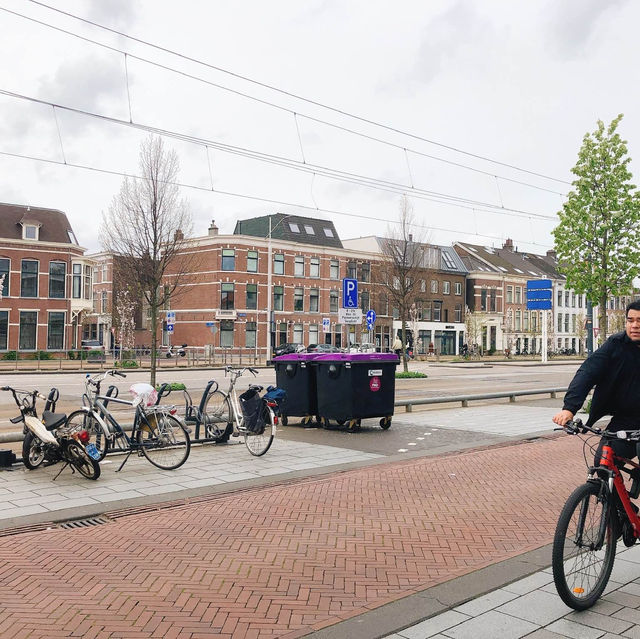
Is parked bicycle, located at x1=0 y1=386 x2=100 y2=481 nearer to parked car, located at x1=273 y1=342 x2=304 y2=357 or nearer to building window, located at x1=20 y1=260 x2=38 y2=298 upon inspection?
parked car, located at x1=273 y1=342 x2=304 y2=357

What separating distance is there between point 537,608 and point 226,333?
46.4 meters

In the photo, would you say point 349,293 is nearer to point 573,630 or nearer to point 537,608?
point 537,608

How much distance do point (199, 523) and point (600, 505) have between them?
3221 mm

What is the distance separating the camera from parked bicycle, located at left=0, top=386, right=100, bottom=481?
7.09m

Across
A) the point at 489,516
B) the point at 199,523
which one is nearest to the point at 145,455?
the point at 199,523

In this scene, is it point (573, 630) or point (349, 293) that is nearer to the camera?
point (573, 630)

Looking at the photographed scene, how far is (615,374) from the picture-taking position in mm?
4090

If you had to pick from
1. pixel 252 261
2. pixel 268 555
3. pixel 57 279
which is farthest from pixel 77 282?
pixel 268 555

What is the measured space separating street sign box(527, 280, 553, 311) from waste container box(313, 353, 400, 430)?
16.1 metres

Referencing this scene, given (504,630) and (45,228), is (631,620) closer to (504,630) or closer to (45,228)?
(504,630)

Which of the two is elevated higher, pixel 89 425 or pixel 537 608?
pixel 89 425

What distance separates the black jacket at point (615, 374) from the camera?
13.3 ft

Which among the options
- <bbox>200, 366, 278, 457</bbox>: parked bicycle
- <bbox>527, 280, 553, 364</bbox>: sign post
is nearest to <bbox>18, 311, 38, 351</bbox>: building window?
<bbox>527, 280, 553, 364</bbox>: sign post

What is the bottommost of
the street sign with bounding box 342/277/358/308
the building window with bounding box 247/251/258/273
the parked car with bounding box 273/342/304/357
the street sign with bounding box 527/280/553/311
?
the parked car with bounding box 273/342/304/357
